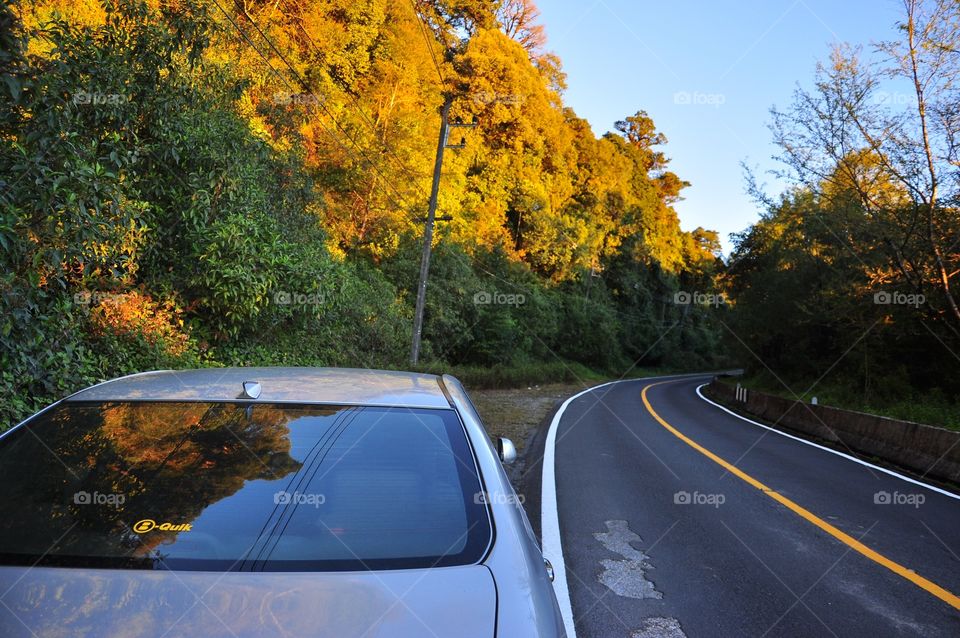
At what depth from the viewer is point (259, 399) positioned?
94.1 inches

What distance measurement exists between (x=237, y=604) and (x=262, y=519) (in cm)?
37

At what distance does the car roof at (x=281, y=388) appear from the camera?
244cm

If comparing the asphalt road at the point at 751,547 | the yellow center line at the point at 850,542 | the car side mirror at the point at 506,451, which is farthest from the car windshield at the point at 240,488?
the yellow center line at the point at 850,542

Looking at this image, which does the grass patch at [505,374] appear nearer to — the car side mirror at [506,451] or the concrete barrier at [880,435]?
the concrete barrier at [880,435]

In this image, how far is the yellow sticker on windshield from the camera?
1814 millimetres

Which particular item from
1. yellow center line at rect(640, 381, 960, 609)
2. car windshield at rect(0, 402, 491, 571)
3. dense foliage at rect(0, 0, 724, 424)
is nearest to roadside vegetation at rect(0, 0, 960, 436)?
dense foliage at rect(0, 0, 724, 424)

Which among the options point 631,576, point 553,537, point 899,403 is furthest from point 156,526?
point 899,403

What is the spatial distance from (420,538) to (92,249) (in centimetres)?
606

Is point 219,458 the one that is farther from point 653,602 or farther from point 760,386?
point 760,386

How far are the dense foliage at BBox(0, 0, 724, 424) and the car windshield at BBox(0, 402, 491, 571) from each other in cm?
316

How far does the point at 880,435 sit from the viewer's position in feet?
37.9

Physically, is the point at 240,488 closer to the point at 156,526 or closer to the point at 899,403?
the point at 156,526

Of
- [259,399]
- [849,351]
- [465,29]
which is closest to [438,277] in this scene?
Result: [849,351]

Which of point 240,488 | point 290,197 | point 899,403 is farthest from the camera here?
point 290,197
